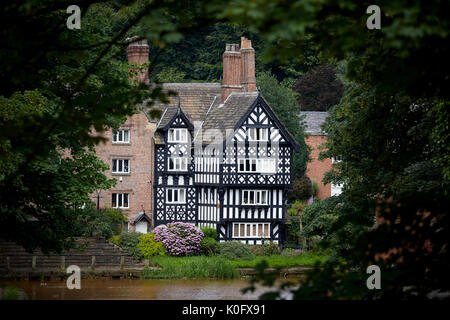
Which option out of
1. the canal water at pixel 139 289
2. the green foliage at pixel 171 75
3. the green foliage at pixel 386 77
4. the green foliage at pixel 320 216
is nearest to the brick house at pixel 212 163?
the canal water at pixel 139 289

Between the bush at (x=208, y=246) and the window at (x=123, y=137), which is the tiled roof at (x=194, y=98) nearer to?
the window at (x=123, y=137)

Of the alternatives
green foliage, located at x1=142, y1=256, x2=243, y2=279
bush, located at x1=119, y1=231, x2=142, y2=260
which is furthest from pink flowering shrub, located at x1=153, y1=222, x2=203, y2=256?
green foliage, located at x1=142, y1=256, x2=243, y2=279

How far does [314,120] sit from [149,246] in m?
25.7

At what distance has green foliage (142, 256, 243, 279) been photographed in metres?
34.8

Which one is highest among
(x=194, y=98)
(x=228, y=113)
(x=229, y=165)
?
(x=194, y=98)

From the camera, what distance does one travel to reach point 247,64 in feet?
152

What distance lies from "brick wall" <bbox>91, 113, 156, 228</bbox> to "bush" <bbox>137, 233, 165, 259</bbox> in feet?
19.5

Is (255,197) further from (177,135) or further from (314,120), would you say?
(314,120)

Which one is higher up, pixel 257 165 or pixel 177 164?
pixel 177 164

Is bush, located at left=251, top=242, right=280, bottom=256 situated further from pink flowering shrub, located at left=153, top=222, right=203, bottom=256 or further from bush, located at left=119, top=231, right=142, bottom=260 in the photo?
bush, located at left=119, top=231, right=142, bottom=260

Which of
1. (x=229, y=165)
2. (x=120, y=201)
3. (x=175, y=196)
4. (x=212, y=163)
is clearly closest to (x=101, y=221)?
(x=120, y=201)

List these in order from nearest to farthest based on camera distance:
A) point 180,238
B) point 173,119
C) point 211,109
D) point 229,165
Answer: point 180,238 < point 229,165 < point 173,119 < point 211,109

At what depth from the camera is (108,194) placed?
1726 inches

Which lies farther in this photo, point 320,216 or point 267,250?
point 267,250
